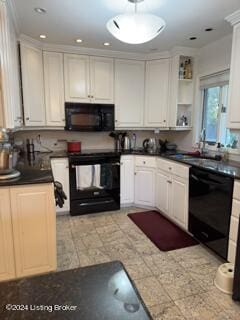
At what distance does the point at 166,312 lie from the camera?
5.52ft

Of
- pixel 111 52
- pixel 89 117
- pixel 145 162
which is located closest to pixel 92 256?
pixel 145 162

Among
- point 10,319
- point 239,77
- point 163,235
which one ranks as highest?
point 239,77

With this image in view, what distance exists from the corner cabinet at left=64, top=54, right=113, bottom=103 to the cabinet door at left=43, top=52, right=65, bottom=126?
90mm

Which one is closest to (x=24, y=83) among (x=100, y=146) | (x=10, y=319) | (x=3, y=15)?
(x=3, y=15)

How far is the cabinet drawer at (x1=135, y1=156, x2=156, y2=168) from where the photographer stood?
140 inches

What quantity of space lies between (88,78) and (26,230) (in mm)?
2502

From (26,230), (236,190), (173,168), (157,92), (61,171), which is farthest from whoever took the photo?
(157,92)

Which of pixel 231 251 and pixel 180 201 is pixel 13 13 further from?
pixel 231 251

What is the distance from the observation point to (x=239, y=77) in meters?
2.39

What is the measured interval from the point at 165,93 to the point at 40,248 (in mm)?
2894

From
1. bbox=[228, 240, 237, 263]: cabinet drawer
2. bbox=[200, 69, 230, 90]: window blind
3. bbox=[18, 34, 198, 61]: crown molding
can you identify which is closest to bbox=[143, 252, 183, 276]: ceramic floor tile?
bbox=[228, 240, 237, 263]: cabinet drawer

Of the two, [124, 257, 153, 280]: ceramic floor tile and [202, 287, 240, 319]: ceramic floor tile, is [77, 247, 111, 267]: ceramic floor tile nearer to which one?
[124, 257, 153, 280]: ceramic floor tile

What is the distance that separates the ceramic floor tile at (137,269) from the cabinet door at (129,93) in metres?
2.21

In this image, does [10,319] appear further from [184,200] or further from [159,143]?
[159,143]
